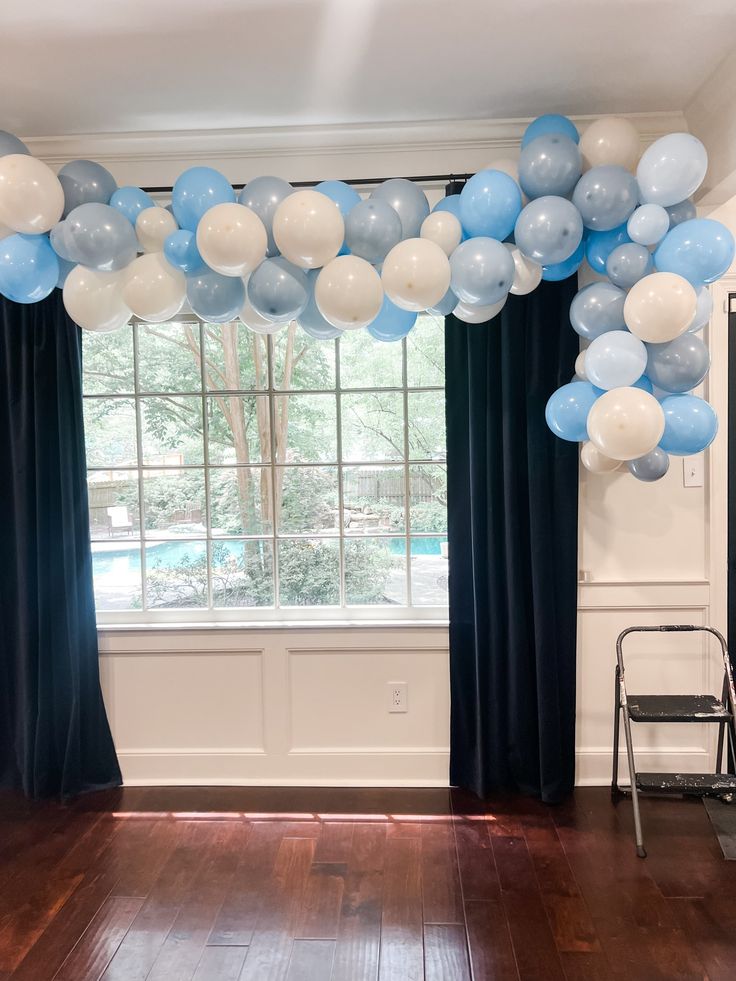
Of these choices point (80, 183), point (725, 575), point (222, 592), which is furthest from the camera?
point (222, 592)

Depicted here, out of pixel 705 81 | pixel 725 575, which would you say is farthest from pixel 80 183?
pixel 725 575

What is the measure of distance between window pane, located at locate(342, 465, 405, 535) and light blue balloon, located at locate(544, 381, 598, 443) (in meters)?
0.95

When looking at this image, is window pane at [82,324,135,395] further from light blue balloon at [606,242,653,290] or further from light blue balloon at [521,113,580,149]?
light blue balloon at [606,242,653,290]

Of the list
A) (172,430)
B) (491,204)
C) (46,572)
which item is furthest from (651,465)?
(46,572)

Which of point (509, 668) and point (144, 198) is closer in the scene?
point (144, 198)

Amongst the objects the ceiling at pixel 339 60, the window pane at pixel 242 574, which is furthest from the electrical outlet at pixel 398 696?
the ceiling at pixel 339 60

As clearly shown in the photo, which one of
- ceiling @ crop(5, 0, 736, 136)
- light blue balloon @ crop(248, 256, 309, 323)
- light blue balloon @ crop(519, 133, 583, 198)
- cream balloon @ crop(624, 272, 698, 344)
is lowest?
cream balloon @ crop(624, 272, 698, 344)

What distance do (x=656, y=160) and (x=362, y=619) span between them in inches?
80.4

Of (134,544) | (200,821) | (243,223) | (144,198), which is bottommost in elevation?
(200,821)

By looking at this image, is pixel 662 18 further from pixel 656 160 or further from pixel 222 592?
pixel 222 592

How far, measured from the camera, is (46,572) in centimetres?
313

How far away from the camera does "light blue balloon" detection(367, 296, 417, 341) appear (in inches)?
96.8

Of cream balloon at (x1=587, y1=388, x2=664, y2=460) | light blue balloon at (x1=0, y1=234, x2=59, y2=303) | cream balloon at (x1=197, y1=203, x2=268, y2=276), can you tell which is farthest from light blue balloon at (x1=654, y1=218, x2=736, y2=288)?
light blue balloon at (x1=0, y1=234, x2=59, y2=303)

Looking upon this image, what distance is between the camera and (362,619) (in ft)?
10.6
